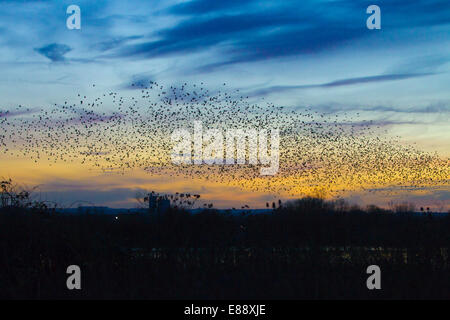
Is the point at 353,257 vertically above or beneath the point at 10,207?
beneath

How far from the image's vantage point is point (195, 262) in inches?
596

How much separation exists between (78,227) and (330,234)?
10.3 metres

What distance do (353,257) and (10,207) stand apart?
8.52 m

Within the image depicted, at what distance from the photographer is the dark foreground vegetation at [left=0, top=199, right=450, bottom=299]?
12414 millimetres

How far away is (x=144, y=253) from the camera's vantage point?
624 inches

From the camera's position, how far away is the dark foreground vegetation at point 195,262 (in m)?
12.4

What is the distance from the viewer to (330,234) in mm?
22797

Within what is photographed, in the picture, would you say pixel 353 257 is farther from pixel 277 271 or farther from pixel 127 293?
pixel 127 293
